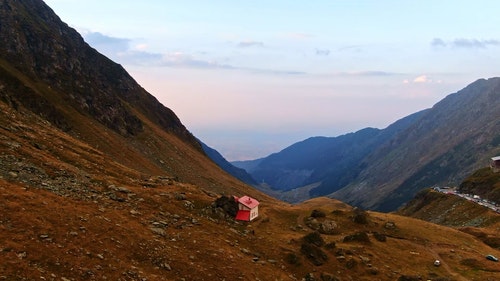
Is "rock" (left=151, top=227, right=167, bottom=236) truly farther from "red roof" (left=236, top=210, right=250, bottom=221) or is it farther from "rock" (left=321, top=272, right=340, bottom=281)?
"rock" (left=321, top=272, right=340, bottom=281)

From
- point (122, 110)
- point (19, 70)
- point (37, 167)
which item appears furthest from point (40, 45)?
point (37, 167)

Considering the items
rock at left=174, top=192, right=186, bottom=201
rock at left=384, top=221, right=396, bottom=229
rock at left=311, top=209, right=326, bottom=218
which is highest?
rock at left=174, top=192, right=186, bottom=201

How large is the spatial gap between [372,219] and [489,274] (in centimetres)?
2759

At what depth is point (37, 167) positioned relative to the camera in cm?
6469

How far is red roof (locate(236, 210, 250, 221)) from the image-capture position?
77312 mm

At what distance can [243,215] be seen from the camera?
78.1 m

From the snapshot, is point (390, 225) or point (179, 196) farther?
point (390, 225)

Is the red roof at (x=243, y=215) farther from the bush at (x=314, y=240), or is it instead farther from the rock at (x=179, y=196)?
the bush at (x=314, y=240)

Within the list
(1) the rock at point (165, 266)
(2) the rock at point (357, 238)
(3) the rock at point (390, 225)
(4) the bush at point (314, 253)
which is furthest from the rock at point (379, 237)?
(1) the rock at point (165, 266)

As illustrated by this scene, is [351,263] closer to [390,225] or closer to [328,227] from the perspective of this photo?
[328,227]

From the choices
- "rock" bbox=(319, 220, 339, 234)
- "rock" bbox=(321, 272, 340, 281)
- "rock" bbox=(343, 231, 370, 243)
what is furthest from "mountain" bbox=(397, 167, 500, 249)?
"rock" bbox=(321, 272, 340, 281)

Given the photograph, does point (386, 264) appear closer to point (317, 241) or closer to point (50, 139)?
point (317, 241)

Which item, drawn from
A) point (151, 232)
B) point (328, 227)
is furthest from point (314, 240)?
point (151, 232)

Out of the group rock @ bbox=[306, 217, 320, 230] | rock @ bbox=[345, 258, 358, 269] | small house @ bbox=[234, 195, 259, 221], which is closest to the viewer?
rock @ bbox=[345, 258, 358, 269]
